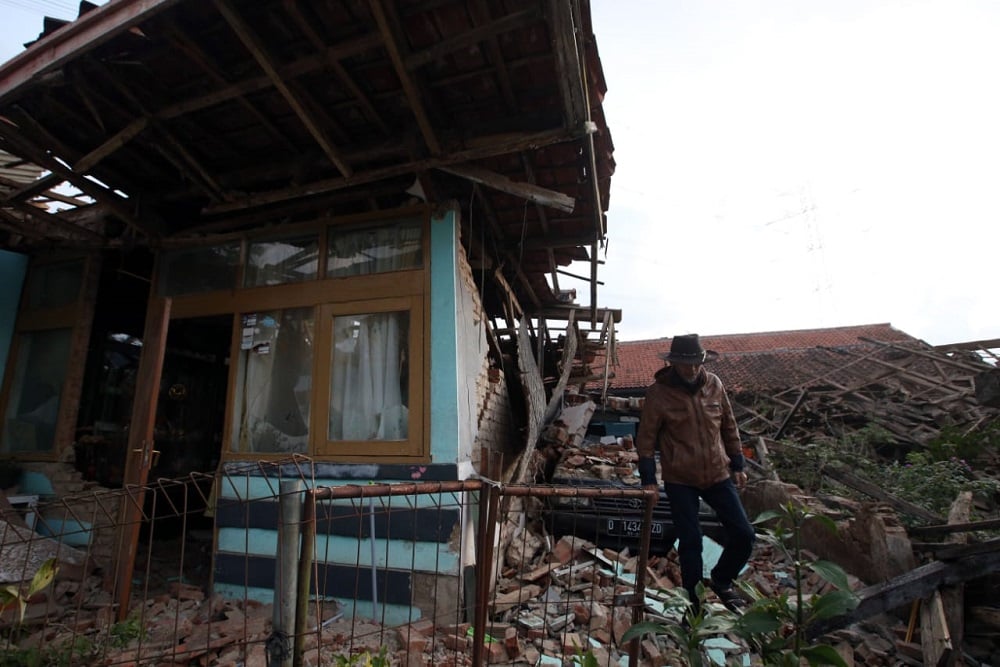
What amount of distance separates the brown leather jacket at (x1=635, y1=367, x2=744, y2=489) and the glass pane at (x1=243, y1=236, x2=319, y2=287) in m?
3.58

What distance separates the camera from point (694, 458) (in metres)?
3.44

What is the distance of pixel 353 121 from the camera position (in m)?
4.27

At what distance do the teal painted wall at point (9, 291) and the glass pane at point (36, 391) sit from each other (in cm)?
16

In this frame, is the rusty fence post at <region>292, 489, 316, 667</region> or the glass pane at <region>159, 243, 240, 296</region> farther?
the glass pane at <region>159, 243, 240, 296</region>

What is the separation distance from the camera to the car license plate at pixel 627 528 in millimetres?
4770

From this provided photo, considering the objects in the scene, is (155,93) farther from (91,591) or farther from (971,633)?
(971,633)

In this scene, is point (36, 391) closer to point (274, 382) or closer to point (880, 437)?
point (274, 382)

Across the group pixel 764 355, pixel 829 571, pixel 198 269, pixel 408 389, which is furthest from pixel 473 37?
pixel 764 355

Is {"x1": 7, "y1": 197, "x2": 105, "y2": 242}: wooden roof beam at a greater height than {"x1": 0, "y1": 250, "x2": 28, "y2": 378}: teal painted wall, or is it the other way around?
{"x1": 7, "y1": 197, "x2": 105, "y2": 242}: wooden roof beam

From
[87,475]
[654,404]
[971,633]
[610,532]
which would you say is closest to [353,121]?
[654,404]

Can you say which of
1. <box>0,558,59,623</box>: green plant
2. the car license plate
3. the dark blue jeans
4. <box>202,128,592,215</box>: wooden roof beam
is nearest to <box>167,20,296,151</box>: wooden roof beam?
<box>202,128,592,215</box>: wooden roof beam

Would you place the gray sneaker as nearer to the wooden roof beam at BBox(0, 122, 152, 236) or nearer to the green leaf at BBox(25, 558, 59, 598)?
the green leaf at BBox(25, 558, 59, 598)

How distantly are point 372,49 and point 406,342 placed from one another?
2386 mm

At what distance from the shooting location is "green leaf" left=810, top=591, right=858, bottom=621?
195 cm
